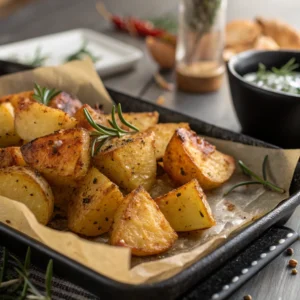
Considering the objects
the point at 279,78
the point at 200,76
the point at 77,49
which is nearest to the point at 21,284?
the point at 279,78

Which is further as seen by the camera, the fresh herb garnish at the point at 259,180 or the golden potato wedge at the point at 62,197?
the fresh herb garnish at the point at 259,180

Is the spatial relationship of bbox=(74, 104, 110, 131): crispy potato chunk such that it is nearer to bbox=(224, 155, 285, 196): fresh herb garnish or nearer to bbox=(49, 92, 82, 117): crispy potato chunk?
bbox=(49, 92, 82, 117): crispy potato chunk

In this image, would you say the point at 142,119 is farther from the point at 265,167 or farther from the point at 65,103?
the point at 265,167

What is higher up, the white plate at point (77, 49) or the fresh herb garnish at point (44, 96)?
the fresh herb garnish at point (44, 96)

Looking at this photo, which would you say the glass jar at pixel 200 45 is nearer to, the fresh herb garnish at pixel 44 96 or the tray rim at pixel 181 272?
the fresh herb garnish at pixel 44 96

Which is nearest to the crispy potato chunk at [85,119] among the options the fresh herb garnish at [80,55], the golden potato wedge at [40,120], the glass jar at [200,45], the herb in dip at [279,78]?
the golden potato wedge at [40,120]
